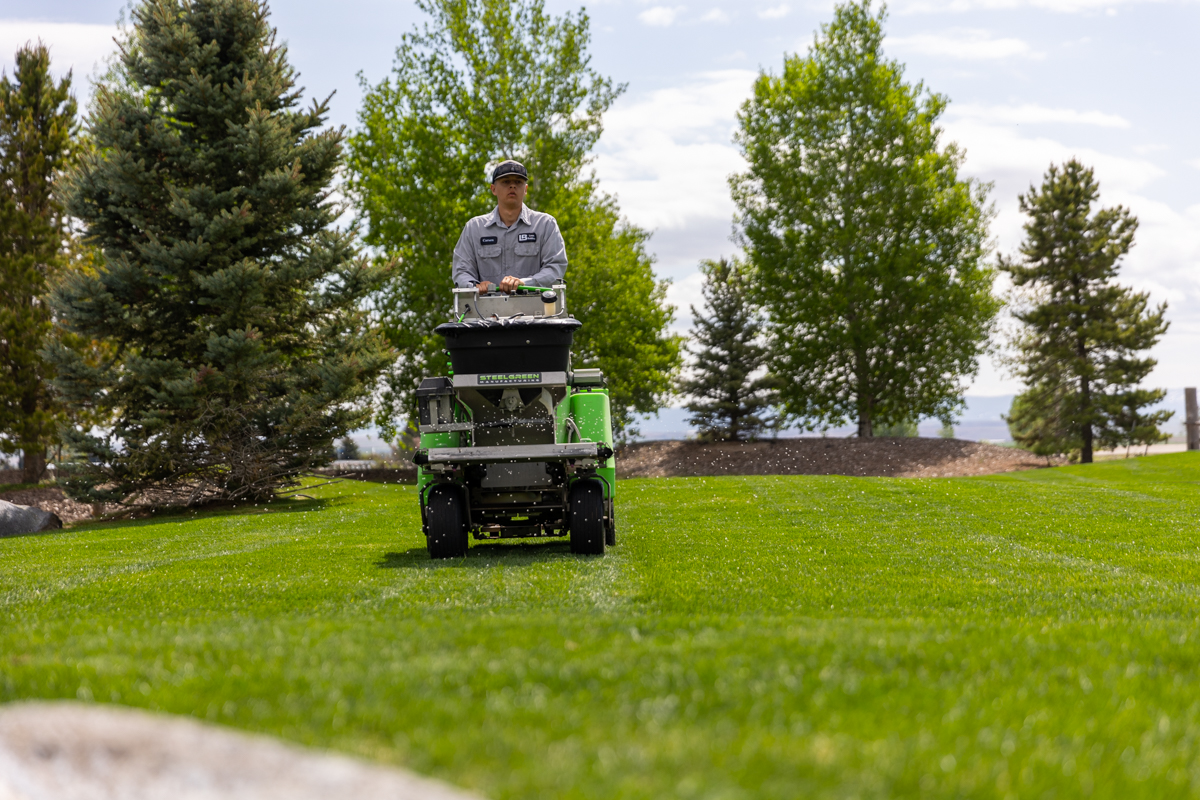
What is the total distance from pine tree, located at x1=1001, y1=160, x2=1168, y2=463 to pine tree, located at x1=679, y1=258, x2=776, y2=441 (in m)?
9.47

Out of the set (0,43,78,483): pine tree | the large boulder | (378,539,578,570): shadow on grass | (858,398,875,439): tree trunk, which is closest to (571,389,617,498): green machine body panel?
(378,539,578,570): shadow on grass

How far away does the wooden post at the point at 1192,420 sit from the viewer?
95.7ft

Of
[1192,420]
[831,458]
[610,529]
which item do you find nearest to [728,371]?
[831,458]

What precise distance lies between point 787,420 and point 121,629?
97.6ft

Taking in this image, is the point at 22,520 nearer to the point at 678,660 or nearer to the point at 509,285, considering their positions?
the point at 509,285

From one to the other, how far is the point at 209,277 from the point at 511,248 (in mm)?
10630

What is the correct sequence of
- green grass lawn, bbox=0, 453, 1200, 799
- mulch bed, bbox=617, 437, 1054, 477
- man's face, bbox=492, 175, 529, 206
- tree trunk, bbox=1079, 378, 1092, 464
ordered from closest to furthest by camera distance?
1. green grass lawn, bbox=0, 453, 1200, 799
2. man's face, bbox=492, 175, 529, 206
3. mulch bed, bbox=617, 437, 1054, 477
4. tree trunk, bbox=1079, 378, 1092, 464

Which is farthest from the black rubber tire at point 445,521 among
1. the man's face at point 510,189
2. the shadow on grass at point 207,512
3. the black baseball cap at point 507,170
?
the shadow on grass at point 207,512

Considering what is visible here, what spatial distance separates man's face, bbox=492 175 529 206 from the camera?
8.87m

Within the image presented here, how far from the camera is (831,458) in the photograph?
29938 mm

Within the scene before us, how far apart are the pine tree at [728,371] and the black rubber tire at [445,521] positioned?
2396 cm

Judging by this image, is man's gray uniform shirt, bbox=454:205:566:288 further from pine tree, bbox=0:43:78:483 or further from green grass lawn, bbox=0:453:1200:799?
pine tree, bbox=0:43:78:483

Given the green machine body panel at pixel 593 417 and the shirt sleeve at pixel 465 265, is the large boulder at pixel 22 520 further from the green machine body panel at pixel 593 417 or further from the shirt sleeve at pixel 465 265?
the green machine body panel at pixel 593 417

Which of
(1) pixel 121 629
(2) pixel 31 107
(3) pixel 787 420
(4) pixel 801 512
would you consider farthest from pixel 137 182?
(3) pixel 787 420
